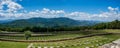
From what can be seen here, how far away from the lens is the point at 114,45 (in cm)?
3622

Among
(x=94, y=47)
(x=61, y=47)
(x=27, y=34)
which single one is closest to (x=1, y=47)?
(x=61, y=47)

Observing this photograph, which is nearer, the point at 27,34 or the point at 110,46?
the point at 110,46

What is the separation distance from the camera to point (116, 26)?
174750 millimetres

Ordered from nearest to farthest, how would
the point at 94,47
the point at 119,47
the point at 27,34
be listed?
the point at 119,47 < the point at 94,47 < the point at 27,34

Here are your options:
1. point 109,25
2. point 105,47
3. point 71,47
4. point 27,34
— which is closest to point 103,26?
point 109,25

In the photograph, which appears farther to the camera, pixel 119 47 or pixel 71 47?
pixel 71 47

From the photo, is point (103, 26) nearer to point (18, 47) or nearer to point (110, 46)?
point (18, 47)

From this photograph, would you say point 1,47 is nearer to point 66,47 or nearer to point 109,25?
point 66,47

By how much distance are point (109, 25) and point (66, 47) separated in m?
132

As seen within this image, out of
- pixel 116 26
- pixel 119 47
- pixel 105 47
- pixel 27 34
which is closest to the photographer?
pixel 119 47

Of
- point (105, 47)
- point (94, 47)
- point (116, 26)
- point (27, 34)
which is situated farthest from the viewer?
point (116, 26)

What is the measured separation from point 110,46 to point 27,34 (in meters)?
63.7

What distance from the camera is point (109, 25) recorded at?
182625mm

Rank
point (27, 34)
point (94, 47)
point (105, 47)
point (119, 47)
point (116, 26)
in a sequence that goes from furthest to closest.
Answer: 1. point (116, 26)
2. point (27, 34)
3. point (94, 47)
4. point (105, 47)
5. point (119, 47)
